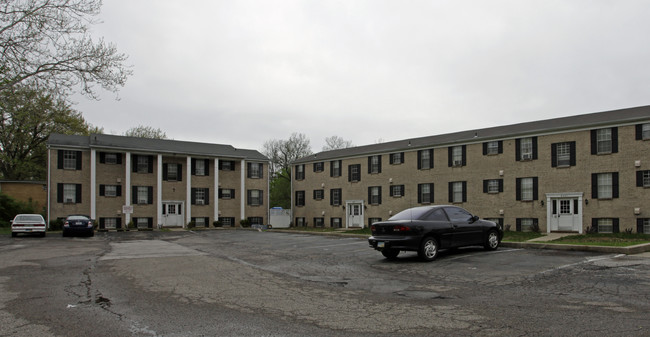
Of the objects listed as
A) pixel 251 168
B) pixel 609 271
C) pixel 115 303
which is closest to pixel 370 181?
pixel 251 168

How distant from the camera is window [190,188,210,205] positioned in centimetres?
3819

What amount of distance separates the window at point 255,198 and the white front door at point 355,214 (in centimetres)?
951

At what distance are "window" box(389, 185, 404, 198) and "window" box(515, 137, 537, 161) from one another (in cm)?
879

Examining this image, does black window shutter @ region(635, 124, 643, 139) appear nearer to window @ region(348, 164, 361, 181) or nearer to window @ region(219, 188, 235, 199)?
window @ region(348, 164, 361, 181)

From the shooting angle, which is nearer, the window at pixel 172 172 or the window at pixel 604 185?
the window at pixel 604 185

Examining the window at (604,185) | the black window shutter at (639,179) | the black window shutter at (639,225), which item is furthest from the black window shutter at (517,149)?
the black window shutter at (639,225)

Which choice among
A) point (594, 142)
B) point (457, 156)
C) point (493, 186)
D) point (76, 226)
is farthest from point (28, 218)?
point (594, 142)

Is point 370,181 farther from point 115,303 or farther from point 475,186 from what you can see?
point 115,303

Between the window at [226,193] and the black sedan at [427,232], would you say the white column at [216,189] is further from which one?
the black sedan at [427,232]

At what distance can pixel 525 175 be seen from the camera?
84.8ft

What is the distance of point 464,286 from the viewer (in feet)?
27.9

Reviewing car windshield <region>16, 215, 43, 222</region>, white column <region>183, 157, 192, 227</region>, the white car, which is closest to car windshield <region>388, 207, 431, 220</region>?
the white car

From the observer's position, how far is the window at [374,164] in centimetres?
3453

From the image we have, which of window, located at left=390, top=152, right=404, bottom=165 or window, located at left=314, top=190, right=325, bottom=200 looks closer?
window, located at left=390, top=152, right=404, bottom=165
